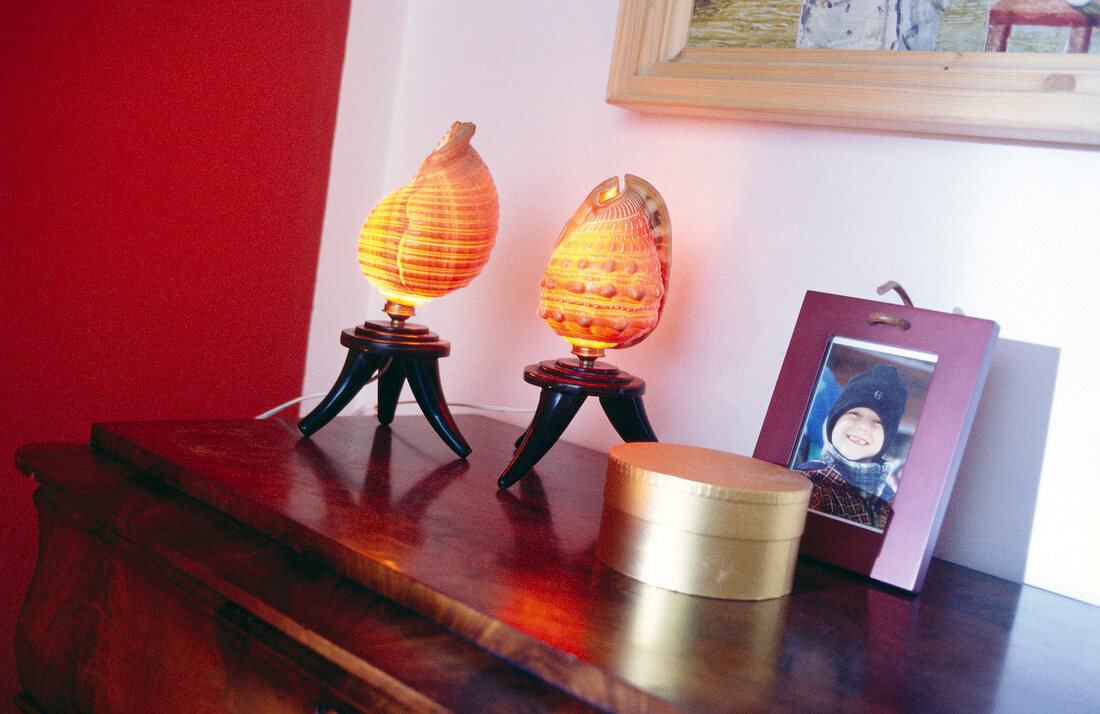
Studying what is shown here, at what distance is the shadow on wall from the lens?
756mm

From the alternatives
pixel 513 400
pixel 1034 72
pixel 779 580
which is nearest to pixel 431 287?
pixel 513 400

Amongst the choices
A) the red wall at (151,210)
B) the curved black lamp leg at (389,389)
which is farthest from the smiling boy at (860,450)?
the red wall at (151,210)

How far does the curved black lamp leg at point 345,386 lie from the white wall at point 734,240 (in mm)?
299

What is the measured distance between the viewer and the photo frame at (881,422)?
0.67 metres

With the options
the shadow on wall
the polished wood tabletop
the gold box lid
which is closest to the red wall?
the polished wood tabletop

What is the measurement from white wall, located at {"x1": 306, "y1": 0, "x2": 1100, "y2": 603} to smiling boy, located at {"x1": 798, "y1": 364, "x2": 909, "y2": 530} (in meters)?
0.14

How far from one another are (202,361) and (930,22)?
959 millimetres

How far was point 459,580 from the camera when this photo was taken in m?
0.54

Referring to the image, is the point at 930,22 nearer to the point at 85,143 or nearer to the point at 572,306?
the point at 572,306

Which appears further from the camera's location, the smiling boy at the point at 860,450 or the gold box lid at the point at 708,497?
the smiling boy at the point at 860,450

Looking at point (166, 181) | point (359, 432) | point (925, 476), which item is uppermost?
point (166, 181)

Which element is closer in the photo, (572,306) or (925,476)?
(925,476)

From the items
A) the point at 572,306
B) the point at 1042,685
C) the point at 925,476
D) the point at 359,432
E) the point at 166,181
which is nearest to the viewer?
the point at 1042,685

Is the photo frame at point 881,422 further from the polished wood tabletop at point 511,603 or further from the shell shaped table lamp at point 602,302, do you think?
the shell shaped table lamp at point 602,302
